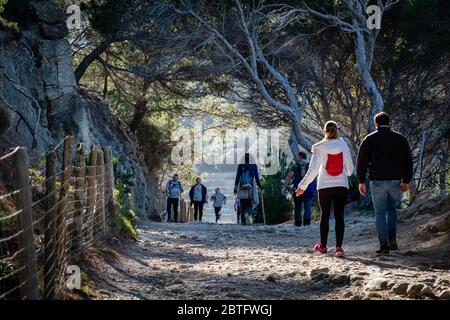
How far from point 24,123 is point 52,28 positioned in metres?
4.23

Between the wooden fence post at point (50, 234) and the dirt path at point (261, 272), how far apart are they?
35.8 inches

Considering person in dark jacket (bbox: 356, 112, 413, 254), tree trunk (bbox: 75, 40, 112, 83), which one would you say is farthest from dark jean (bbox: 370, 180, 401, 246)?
tree trunk (bbox: 75, 40, 112, 83)

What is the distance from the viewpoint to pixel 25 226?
529cm

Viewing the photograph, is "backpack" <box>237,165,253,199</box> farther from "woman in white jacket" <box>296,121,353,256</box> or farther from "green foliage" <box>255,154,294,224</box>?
"woman in white jacket" <box>296,121,353,256</box>

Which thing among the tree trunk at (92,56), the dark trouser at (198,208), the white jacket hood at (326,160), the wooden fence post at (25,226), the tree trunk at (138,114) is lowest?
the dark trouser at (198,208)

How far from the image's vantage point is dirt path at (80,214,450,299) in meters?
7.22

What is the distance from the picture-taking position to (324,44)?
27.5 metres

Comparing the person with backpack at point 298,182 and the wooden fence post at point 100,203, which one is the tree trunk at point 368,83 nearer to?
the person with backpack at point 298,182

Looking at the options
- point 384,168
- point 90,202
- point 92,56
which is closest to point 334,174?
point 384,168

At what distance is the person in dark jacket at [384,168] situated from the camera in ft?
33.1

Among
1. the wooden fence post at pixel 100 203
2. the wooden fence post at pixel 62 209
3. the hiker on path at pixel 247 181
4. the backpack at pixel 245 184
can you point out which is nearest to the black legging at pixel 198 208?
the hiker on path at pixel 247 181

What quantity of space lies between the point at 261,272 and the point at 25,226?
411 cm

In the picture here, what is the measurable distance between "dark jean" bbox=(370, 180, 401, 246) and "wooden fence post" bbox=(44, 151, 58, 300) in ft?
16.5
